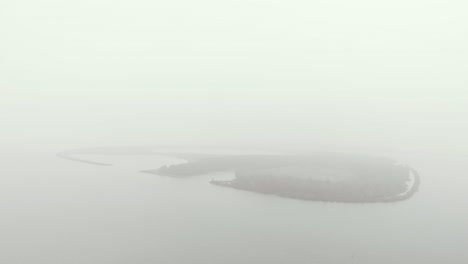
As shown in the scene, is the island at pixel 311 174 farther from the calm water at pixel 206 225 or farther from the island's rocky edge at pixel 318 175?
the calm water at pixel 206 225

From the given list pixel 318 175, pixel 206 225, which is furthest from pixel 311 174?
pixel 206 225

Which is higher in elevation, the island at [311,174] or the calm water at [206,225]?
the island at [311,174]

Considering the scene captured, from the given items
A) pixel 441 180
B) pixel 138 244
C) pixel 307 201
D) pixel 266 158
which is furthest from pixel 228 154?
pixel 138 244

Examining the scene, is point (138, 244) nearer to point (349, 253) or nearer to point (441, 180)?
point (349, 253)

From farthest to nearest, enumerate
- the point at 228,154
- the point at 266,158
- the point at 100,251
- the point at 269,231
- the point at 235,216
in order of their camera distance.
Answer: the point at 228,154
the point at 266,158
the point at 235,216
the point at 269,231
the point at 100,251

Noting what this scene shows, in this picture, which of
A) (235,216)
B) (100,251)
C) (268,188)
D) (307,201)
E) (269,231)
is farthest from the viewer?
(268,188)

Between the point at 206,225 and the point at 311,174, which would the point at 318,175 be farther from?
the point at 206,225

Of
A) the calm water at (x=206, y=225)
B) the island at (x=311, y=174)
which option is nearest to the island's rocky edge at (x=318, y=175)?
the island at (x=311, y=174)

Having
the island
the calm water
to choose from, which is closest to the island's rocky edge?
the island

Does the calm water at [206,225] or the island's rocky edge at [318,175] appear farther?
the island's rocky edge at [318,175]
